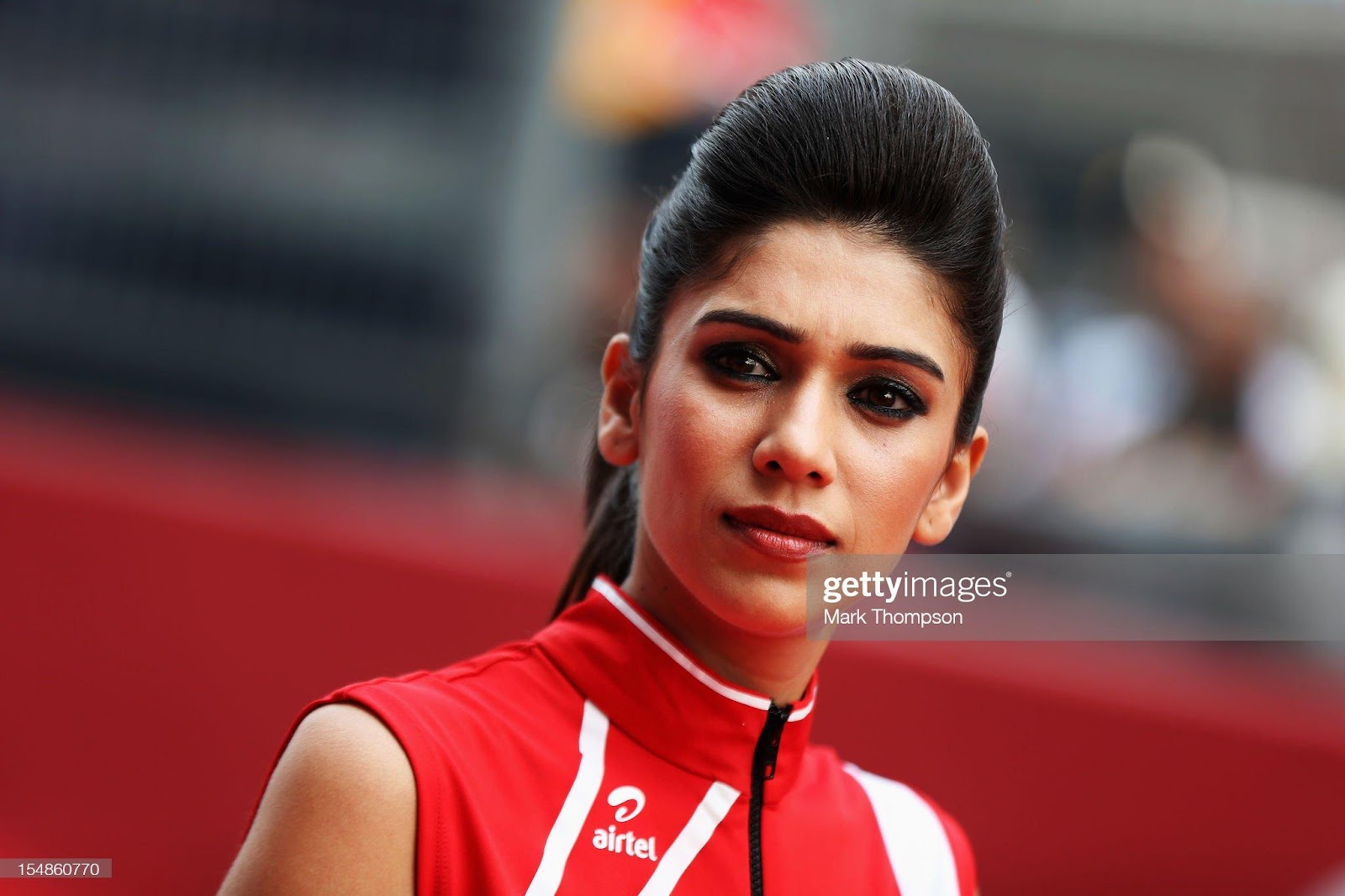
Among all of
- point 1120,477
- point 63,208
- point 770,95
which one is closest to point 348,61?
point 63,208

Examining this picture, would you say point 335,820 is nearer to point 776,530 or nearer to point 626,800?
point 626,800

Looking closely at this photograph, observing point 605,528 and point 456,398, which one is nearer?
point 605,528

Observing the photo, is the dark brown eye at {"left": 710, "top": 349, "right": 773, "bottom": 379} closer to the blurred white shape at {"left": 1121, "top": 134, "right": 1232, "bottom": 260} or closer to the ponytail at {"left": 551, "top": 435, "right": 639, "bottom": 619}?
the ponytail at {"left": 551, "top": 435, "right": 639, "bottom": 619}

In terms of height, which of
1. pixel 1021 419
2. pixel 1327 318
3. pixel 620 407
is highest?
pixel 1327 318

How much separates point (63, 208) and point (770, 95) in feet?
9.41

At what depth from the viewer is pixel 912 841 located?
1396 mm

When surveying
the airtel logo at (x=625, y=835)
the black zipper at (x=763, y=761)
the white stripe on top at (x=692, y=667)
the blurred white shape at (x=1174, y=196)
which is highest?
the blurred white shape at (x=1174, y=196)

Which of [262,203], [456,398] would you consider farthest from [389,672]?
[262,203]

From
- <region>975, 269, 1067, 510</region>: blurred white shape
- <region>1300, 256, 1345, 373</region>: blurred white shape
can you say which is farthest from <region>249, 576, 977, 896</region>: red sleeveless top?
<region>1300, 256, 1345, 373</region>: blurred white shape

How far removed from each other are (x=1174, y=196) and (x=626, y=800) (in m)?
3.07

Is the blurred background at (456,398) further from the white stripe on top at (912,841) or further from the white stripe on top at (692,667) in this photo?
the white stripe on top at (692,667)

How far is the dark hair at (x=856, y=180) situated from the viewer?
1167mm

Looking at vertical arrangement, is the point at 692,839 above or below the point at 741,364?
below

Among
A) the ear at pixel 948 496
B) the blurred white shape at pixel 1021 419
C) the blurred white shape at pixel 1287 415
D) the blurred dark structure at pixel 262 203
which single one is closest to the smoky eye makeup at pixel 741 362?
the ear at pixel 948 496
